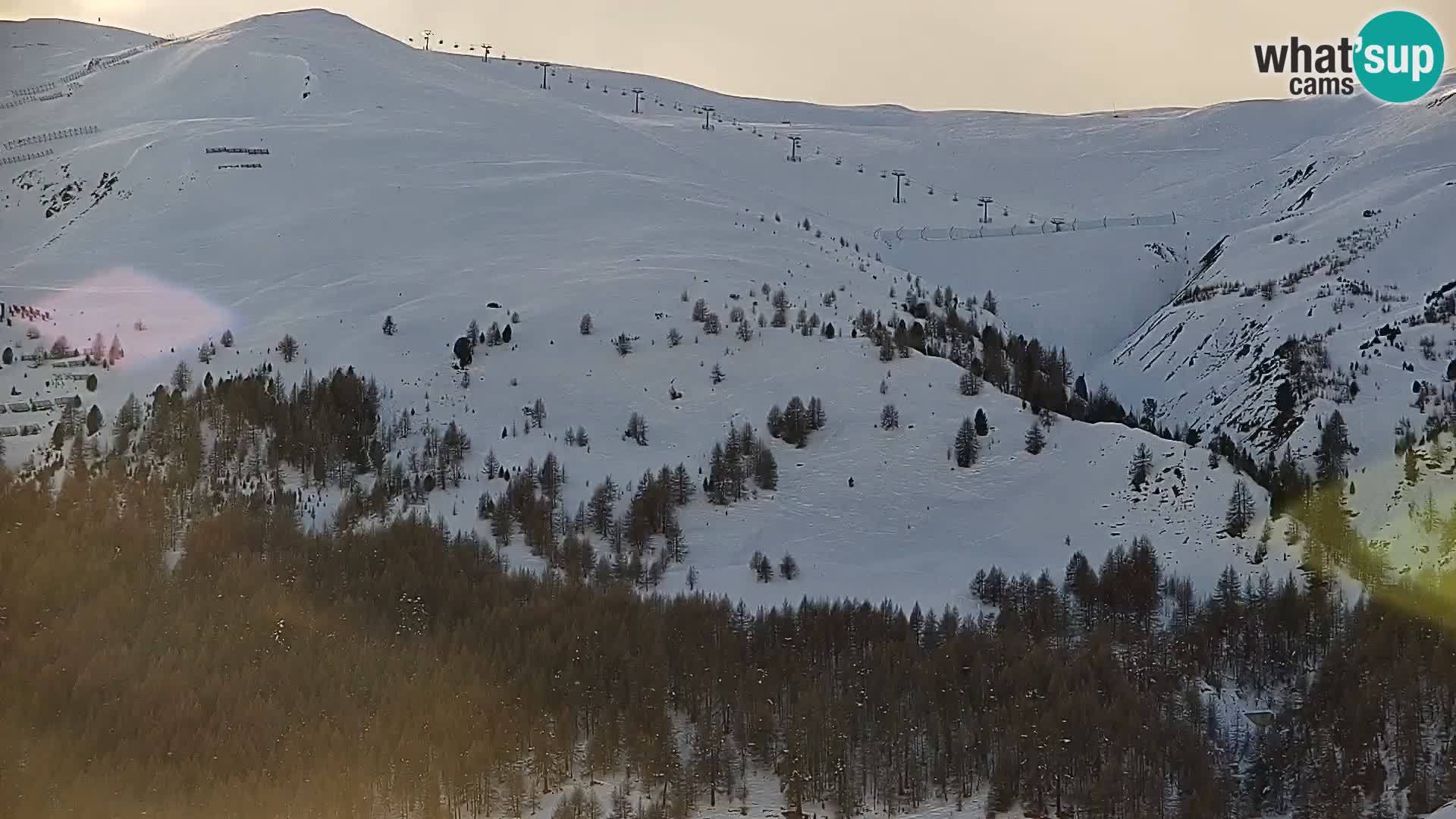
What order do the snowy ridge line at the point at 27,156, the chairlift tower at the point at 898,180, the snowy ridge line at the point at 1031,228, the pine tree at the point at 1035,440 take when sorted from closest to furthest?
Result: the pine tree at the point at 1035,440, the snowy ridge line at the point at 1031,228, the chairlift tower at the point at 898,180, the snowy ridge line at the point at 27,156

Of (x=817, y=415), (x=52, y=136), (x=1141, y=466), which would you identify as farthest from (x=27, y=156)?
(x=1141, y=466)

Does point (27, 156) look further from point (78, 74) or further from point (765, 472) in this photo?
point (765, 472)

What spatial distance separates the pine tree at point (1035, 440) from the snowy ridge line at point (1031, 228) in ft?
107

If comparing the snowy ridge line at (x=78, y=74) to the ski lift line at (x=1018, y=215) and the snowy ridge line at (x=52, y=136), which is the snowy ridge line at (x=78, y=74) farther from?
the ski lift line at (x=1018, y=215)

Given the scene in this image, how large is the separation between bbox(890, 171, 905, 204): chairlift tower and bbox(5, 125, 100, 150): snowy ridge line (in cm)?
4549

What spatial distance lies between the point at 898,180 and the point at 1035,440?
44462mm

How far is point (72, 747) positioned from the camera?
24766 millimetres

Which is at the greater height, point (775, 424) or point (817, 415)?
point (817, 415)

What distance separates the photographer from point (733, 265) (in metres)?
Result: 51.8

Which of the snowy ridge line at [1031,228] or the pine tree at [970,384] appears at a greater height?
the snowy ridge line at [1031,228]

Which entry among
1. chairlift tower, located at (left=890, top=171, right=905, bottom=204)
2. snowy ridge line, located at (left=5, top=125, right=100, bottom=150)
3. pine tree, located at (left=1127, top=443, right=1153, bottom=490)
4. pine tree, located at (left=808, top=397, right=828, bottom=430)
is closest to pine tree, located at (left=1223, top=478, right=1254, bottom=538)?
pine tree, located at (left=1127, top=443, right=1153, bottom=490)

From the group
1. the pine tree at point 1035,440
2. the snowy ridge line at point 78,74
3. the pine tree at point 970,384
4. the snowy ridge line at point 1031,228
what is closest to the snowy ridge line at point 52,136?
the snowy ridge line at point 78,74

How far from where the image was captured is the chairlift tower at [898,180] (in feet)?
254

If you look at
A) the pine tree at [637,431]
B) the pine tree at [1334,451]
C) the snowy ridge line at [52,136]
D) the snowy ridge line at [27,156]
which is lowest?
the pine tree at [637,431]
